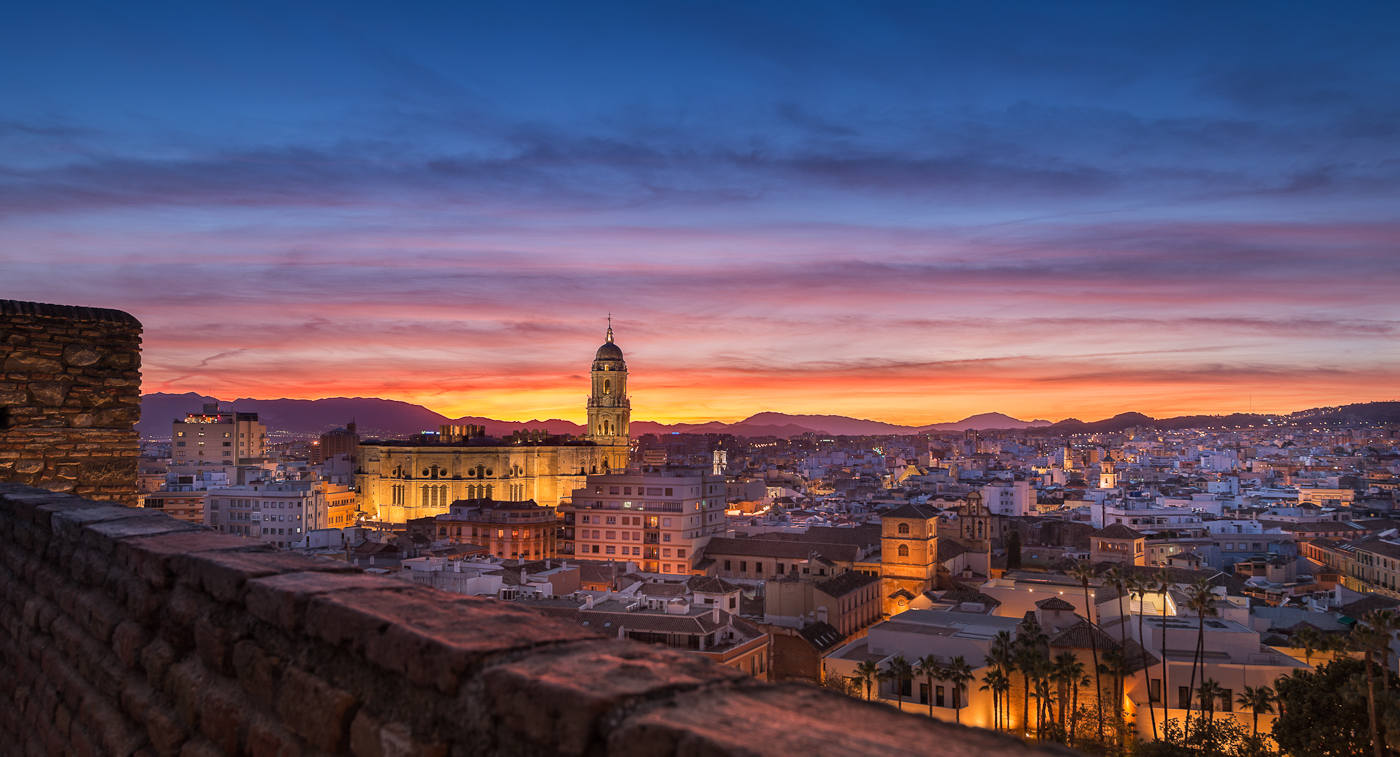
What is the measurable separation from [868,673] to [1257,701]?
848 cm

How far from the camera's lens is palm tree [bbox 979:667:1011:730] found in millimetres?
22125

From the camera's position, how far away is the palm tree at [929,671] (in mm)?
23484

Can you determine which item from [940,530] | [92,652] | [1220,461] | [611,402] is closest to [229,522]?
[611,402]

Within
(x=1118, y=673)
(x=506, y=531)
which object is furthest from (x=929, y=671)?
(x=506, y=531)

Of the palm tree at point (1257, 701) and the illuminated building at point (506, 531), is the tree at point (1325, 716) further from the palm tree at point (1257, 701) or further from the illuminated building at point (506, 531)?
the illuminated building at point (506, 531)

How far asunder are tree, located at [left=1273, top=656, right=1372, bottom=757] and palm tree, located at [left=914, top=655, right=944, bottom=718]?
748cm

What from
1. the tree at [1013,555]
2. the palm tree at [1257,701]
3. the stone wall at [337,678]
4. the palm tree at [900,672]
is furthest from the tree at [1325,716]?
the tree at [1013,555]

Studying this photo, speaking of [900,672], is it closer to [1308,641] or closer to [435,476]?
[1308,641]

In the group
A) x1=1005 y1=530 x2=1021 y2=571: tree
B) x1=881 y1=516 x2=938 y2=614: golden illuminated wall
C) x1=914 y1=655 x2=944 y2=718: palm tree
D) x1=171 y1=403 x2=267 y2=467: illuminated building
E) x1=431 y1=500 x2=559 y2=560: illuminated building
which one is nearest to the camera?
x1=914 y1=655 x2=944 y2=718: palm tree

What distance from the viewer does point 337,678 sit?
2.22m

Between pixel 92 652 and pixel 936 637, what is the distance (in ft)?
80.5

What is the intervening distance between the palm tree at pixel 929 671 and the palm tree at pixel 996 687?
45.4 inches

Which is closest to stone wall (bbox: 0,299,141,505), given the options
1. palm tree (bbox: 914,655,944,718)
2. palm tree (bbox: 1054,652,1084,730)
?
palm tree (bbox: 914,655,944,718)

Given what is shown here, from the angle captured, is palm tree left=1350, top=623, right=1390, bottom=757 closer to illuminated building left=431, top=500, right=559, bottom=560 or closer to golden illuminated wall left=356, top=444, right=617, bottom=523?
illuminated building left=431, top=500, right=559, bottom=560
